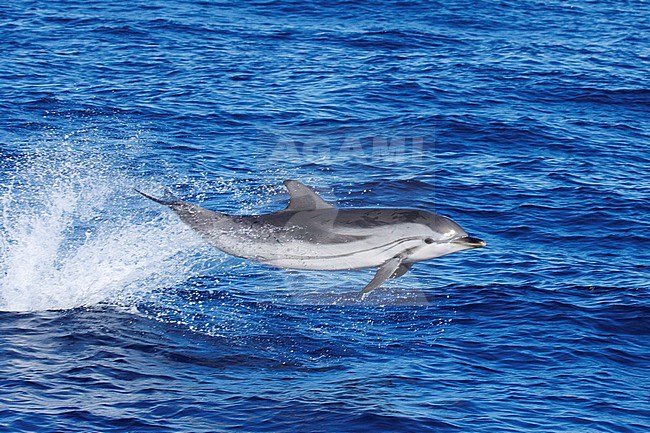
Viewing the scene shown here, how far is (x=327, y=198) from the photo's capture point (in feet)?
97.3

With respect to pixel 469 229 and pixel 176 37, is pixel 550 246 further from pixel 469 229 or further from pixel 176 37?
pixel 176 37

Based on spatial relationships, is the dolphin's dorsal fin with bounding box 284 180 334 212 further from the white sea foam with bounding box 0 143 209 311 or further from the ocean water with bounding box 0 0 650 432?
the white sea foam with bounding box 0 143 209 311

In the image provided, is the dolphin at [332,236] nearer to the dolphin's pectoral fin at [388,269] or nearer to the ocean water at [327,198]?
the dolphin's pectoral fin at [388,269]

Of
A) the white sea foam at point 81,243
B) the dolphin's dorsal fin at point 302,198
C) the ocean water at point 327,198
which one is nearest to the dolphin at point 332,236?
the dolphin's dorsal fin at point 302,198

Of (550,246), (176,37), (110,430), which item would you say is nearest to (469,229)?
(550,246)

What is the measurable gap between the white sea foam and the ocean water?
77 mm

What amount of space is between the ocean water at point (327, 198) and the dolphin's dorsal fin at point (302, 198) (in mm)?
3170

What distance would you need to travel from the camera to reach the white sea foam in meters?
23.9

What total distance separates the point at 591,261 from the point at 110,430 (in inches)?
528

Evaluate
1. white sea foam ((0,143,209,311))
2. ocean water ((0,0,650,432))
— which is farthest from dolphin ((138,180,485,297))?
white sea foam ((0,143,209,311))

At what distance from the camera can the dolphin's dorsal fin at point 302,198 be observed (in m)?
19.0

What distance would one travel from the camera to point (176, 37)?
47.3m

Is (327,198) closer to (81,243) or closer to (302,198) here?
(81,243)

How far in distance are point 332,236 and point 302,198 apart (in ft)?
2.78
